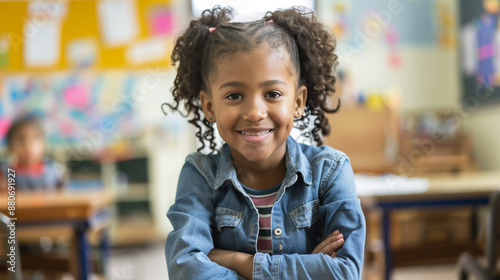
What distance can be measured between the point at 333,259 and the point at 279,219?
5.0 inches

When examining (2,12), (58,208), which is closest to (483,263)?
(58,208)

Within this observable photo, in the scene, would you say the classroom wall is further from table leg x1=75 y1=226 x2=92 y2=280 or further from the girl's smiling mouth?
the girl's smiling mouth

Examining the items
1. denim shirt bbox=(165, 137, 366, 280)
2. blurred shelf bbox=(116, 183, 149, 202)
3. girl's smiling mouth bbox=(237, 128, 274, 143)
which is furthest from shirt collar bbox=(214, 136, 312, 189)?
blurred shelf bbox=(116, 183, 149, 202)

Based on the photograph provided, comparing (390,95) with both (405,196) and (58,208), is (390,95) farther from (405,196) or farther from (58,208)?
(58,208)

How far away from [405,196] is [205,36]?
60.5 inches

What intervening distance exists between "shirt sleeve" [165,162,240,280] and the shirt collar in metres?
0.04

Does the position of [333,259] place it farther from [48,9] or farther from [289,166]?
[48,9]

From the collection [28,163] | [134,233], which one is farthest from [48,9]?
[28,163]

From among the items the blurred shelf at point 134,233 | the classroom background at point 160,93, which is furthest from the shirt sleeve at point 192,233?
the blurred shelf at point 134,233

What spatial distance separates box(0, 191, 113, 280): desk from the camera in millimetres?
2299

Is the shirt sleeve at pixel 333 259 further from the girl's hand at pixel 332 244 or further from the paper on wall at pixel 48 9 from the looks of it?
the paper on wall at pixel 48 9

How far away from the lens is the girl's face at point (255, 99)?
2.86 feet

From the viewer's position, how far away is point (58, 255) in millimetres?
2752

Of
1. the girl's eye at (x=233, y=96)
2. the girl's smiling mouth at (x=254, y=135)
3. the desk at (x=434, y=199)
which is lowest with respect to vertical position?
the desk at (x=434, y=199)
